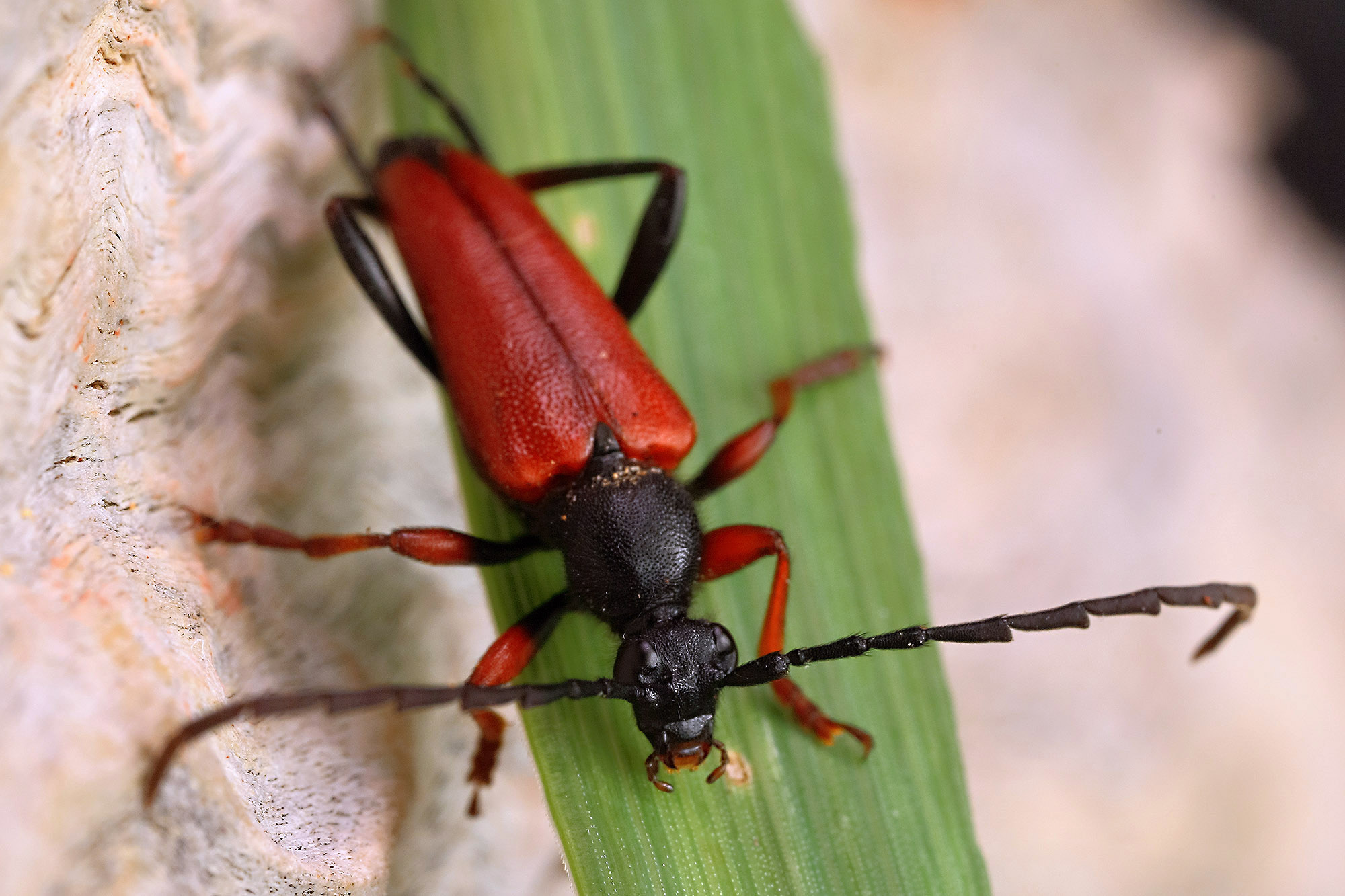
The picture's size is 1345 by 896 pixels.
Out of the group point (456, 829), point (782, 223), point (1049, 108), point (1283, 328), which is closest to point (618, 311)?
point (782, 223)

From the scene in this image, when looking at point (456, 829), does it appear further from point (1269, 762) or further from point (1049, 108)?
point (1049, 108)

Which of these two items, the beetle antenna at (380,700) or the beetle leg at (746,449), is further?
the beetle leg at (746,449)

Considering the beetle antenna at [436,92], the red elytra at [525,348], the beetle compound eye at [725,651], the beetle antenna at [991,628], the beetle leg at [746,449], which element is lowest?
the beetle antenna at [991,628]

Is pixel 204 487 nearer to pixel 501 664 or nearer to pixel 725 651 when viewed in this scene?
pixel 501 664

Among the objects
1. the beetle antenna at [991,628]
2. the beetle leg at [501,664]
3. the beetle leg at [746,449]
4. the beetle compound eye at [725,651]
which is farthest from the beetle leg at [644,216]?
the beetle antenna at [991,628]

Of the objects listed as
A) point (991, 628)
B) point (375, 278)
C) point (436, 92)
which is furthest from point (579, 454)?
point (436, 92)

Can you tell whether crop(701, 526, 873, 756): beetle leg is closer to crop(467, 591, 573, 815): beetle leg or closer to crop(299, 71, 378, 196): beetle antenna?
crop(467, 591, 573, 815): beetle leg

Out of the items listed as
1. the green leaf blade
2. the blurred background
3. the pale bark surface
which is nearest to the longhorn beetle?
the green leaf blade

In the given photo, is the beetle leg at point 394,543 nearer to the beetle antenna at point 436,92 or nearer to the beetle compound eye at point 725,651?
the beetle compound eye at point 725,651
